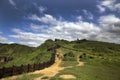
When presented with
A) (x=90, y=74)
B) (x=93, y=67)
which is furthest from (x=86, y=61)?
(x=90, y=74)

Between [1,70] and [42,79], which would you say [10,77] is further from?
[42,79]

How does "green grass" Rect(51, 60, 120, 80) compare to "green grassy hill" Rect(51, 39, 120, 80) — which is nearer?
"green grass" Rect(51, 60, 120, 80)

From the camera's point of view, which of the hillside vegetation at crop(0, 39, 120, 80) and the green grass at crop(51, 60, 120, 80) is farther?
the hillside vegetation at crop(0, 39, 120, 80)

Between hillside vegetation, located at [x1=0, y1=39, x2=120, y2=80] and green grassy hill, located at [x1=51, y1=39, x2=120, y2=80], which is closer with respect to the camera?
green grassy hill, located at [x1=51, y1=39, x2=120, y2=80]

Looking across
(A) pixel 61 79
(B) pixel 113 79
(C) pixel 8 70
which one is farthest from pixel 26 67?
(B) pixel 113 79

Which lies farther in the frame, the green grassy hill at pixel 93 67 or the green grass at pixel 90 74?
the green grassy hill at pixel 93 67

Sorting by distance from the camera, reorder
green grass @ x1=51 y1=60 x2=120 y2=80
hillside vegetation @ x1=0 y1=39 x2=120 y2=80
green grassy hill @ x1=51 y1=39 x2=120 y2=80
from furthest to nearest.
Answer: hillside vegetation @ x1=0 y1=39 x2=120 y2=80 < green grassy hill @ x1=51 y1=39 x2=120 y2=80 < green grass @ x1=51 y1=60 x2=120 y2=80

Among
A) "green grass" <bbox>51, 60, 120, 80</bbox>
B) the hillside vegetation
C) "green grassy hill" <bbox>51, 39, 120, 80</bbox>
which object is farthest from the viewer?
the hillside vegetation

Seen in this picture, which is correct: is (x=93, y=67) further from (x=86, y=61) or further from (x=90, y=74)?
(x=86, y=61)

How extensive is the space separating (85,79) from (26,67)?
14327 millimetres

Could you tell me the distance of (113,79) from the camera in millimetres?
36375

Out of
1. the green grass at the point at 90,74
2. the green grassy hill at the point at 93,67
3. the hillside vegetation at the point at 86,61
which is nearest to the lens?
the green grass at the point at 90,74

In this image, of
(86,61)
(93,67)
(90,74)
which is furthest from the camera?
(86,61)

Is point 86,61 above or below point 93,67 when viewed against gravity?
above
